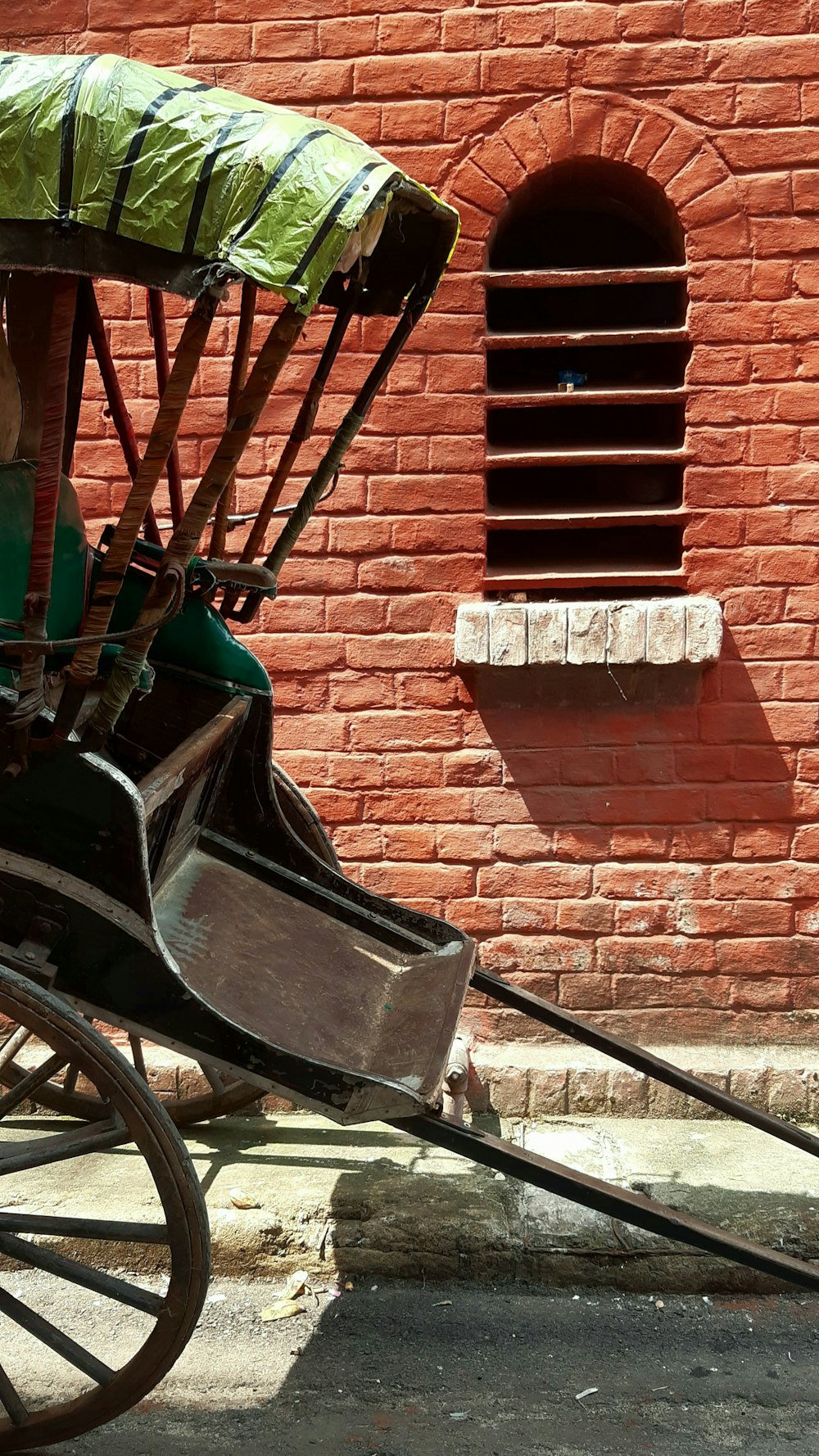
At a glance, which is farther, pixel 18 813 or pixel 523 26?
pixel 523 26

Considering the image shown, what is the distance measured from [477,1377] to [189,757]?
1.49 m

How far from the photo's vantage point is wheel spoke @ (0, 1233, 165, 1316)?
2.32 meters

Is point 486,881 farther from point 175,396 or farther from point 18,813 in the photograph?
point 175,396

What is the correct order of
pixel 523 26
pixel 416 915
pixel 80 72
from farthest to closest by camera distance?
pixel 523 26 < pixel 416 915 < pixel 80 72

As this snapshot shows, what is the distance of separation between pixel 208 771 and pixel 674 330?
189 cm

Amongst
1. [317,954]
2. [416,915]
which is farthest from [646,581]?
[317,954]

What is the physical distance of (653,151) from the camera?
361cm

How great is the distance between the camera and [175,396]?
2131 mm

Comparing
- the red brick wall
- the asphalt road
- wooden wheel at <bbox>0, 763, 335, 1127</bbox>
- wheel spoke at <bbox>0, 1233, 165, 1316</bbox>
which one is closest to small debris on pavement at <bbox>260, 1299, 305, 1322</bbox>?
the asphalt road

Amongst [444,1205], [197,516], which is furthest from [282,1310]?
[197,516]

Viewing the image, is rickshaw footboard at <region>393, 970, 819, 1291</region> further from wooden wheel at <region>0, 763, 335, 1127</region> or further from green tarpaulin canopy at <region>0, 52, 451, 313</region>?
green tarpaulin canopy at <region>0, 52, 451, 313</region>

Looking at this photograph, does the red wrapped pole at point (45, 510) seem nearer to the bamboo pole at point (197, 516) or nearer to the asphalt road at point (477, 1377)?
the bamboo pole at point (197, 516)

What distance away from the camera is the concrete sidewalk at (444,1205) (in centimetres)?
312

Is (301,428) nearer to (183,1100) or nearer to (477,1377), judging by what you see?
(183,1100)
